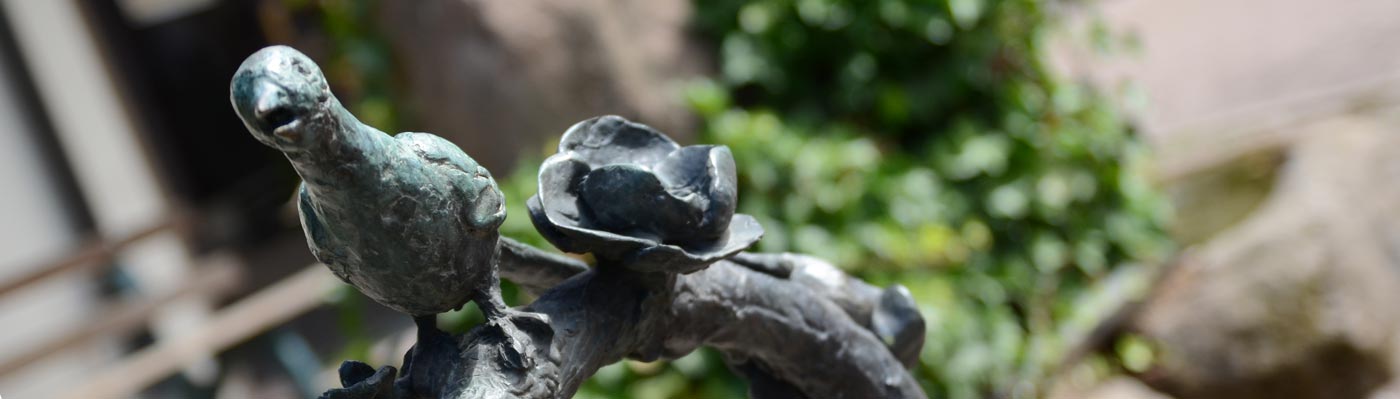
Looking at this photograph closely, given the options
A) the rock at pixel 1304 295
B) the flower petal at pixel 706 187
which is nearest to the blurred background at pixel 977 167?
the rock at pixel 1304 295

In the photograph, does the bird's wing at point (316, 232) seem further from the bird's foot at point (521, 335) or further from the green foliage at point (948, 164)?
the green foliage at point (948, 164)

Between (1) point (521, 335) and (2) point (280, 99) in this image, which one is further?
(1) point (521, 335)

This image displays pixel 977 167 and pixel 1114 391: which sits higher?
pixel 977 167

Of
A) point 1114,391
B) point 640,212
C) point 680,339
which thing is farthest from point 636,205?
point 1114,391

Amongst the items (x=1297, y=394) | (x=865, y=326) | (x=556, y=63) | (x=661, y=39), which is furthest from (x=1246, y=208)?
(x=865, y=326)

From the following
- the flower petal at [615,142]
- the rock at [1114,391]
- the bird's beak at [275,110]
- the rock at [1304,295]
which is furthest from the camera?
the rock at [1114,391]

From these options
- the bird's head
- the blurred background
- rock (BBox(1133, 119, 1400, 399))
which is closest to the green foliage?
the blurred background

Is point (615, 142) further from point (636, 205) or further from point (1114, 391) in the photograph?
point (1114, 391)
